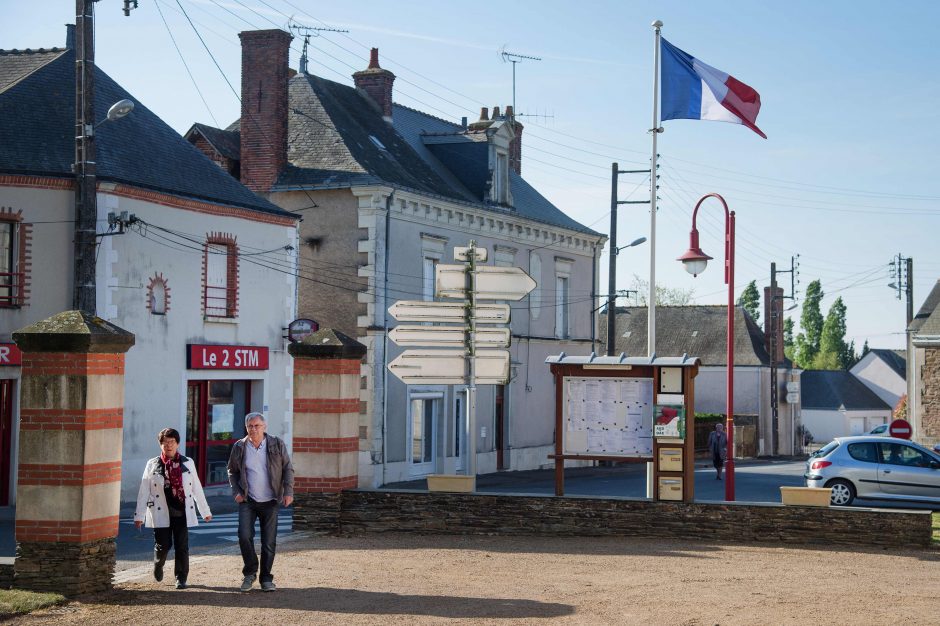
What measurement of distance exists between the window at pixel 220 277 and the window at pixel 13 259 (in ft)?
14.0

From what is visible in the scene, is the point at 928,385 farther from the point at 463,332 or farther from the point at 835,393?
the point at 835,393

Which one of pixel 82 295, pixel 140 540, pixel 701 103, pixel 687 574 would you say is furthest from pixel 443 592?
pixel 701 103

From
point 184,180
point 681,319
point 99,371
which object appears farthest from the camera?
point 681,319

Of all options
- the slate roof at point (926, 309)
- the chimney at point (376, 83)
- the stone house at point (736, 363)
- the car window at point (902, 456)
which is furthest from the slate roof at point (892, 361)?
the car window at point (902, 456)

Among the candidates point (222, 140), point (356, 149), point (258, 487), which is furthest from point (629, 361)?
point (222, 140)

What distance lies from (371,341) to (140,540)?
1492 cm

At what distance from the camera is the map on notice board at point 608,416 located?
16.1 meters

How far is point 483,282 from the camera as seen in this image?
661 inches

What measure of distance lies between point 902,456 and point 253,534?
14597 millimetres

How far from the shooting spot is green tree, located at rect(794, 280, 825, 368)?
371ft

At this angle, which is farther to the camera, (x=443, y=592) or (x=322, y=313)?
(x=322, y=313)

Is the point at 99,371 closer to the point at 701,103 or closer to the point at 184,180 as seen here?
the point at 701,103

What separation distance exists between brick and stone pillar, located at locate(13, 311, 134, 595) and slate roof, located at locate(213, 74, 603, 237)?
1971 centimetres

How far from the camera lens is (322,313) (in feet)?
104
